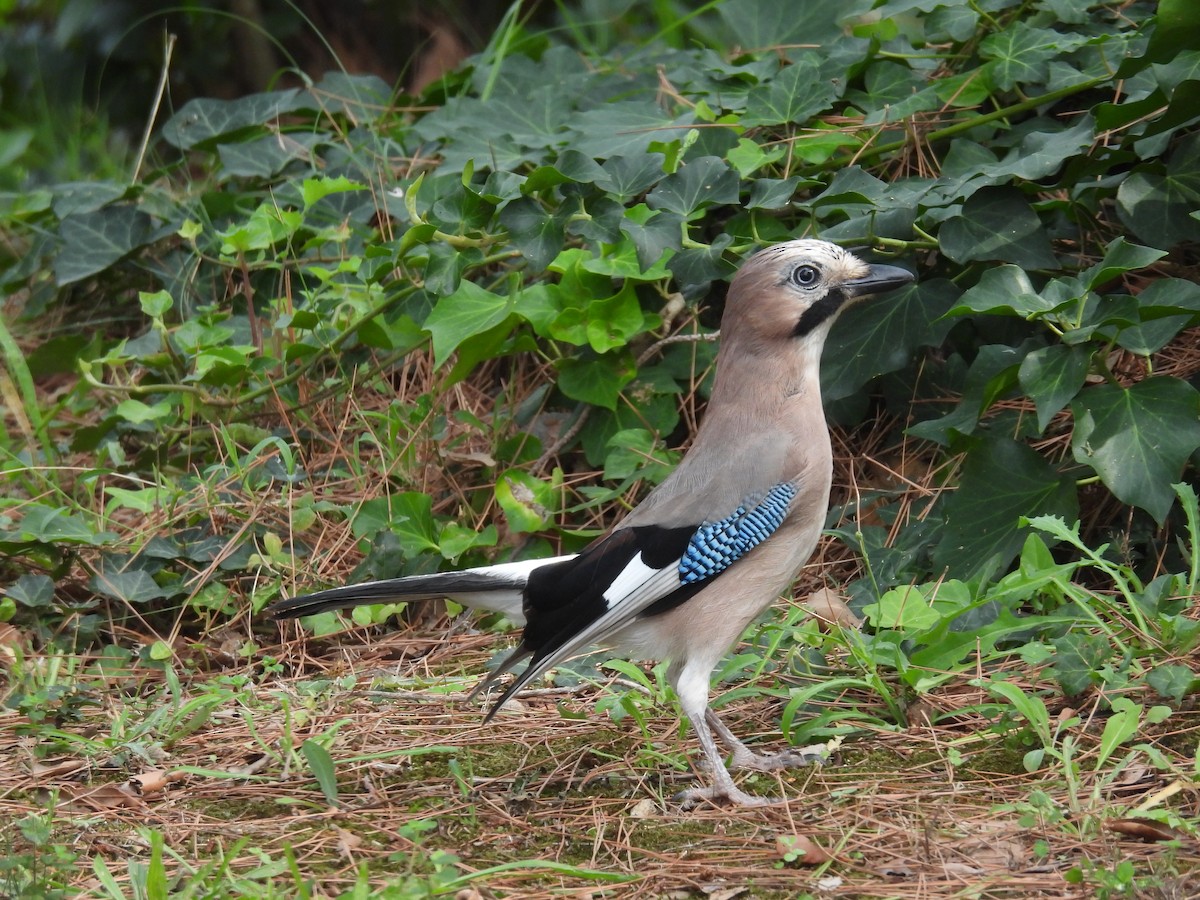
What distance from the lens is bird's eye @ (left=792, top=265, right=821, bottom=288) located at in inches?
154

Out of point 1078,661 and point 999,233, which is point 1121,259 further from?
point 1078,661

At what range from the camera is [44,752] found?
12.2ft

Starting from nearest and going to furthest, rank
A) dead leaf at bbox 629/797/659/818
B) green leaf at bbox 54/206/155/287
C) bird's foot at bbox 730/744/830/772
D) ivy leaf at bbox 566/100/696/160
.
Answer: dead leaf at bbox 629/797/659/818
bird's foot at bbox 730/744/830/772
ivy leaf at bbox 566/100/696/160
green leaf at bbox 54/206/155/287

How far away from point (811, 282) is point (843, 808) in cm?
147

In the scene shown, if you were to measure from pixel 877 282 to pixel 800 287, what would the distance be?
0.22 metres

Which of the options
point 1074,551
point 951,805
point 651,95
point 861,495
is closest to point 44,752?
point 951,805

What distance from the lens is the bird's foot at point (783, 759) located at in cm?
349

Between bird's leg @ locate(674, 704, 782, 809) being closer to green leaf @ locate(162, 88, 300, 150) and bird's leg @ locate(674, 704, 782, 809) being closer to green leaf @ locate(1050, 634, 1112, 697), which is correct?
green leaf @ locate(1050, 634, 1112, 697)

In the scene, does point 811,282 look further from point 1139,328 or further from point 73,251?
point 73,251

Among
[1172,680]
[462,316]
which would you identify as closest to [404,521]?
[462,316]

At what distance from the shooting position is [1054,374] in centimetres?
395

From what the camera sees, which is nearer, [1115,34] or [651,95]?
[1115,34]

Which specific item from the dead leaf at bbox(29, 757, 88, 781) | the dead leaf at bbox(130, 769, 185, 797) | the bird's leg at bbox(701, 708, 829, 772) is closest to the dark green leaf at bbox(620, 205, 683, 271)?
the bird's leg at bbox(701, 708, 829, 772)

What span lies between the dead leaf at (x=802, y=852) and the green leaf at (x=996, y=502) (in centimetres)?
146
